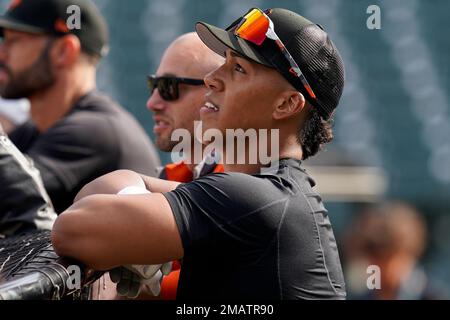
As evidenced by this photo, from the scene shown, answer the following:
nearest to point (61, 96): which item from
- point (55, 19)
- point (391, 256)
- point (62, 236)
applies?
→ point (55, 19)

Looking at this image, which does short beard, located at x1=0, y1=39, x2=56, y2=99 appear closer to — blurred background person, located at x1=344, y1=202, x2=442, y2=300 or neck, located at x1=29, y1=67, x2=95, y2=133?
neck, located at x1=29, y1=67, x2=95, y2=133

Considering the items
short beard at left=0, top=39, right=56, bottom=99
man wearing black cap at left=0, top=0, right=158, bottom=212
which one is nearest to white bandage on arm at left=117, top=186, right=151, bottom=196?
man wearing black cap at left=0, top=0, right=158, bottom=212

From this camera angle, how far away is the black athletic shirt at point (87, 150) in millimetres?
3791

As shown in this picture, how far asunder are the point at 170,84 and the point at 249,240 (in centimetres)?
142

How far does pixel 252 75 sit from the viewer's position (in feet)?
7.33

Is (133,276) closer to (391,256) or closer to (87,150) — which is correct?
(87,150)

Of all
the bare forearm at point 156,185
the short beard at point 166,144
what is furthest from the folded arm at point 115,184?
the short beard at point 166,144

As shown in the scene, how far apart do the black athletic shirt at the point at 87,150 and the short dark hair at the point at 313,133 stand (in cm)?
154

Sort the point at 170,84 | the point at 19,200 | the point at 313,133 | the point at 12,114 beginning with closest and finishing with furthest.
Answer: the point at 313,133 → the point at 19,200 → the point at 170,84 → the point at 12,114

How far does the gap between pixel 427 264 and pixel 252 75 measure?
5.82 metres

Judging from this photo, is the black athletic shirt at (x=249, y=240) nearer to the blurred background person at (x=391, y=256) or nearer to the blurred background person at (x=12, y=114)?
the blurred background person at (x=391, y=256)

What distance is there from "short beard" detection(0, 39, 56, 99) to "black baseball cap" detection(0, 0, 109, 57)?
93mm

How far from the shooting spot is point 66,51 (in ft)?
14.4

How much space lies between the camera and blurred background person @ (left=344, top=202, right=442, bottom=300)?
17.2ft
